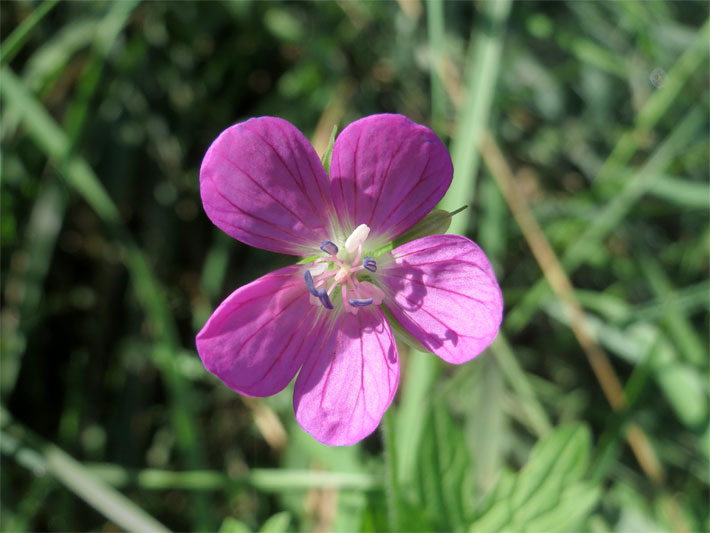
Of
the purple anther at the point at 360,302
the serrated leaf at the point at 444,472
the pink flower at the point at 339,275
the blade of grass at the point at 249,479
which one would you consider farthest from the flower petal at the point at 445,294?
the blade of grass at the point at 249,479

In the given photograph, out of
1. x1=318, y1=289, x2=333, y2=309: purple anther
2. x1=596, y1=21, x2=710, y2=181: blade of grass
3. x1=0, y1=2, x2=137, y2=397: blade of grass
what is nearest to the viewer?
x1=318, y1=289, x2=333, y2=309: purple anther

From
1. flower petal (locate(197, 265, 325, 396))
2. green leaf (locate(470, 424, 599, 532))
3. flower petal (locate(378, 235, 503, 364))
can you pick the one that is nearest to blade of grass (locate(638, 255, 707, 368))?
green leaf (locate(470, 424, 599, 532))

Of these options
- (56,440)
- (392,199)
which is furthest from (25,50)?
(392,199)

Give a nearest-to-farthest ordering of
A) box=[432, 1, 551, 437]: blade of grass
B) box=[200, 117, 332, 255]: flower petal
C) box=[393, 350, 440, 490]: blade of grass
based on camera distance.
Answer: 1. box=[200, 117, 332, 255]: flower petal
2. box=[393, 350, 440, 490]: blade of grass
3. box=[432, 1, 551, 437]: blade of grass

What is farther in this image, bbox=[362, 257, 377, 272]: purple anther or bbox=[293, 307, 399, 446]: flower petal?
bbox=[362, 257, 377, 272]: purple anther

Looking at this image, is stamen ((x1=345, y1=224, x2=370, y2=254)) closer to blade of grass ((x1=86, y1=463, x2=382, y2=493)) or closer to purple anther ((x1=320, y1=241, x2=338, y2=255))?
purple anther ((x1=320, y1=241, x2=338, y2=255))

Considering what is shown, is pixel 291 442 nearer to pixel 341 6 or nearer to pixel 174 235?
pixel 174 235

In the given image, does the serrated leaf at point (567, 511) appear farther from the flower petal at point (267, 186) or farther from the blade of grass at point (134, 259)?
the blade of grass at point (134, 259)

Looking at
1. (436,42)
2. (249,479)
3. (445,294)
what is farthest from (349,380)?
(436,42)

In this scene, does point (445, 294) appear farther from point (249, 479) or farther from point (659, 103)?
point (659, 103)
